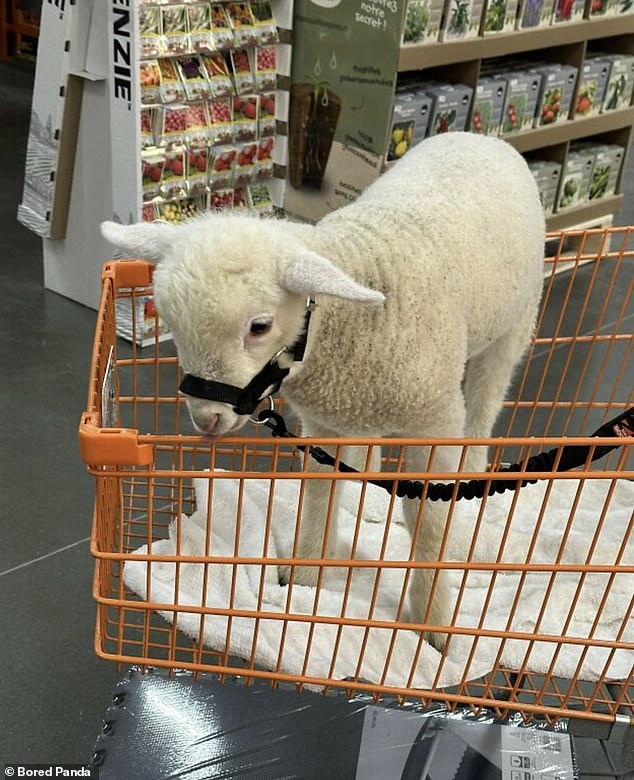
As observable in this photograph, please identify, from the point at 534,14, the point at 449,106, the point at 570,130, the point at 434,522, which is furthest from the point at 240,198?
the point at 434,522

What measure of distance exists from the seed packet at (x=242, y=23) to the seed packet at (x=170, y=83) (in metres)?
0.24

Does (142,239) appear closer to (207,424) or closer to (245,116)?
(207,424)

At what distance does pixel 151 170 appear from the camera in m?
2.87

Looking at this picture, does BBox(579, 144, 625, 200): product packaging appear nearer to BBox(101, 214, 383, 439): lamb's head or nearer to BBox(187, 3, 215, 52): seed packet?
BBox(187, 3, 215, 52): seed packet

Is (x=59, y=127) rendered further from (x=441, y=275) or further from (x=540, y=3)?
(x=441, y=275)

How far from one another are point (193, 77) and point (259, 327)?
2.05 meters

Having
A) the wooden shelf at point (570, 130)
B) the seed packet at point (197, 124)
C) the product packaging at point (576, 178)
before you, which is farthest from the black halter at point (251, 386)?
the product packaging at point (576, 178)

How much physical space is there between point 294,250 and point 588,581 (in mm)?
935

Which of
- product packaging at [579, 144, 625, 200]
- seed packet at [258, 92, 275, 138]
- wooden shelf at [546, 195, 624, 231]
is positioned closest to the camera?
seed packet at [258, 92, 275, 138]

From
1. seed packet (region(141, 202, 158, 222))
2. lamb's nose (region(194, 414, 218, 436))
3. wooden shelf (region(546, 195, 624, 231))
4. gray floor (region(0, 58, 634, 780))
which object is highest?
lamb's nose (region(194, 414, 218, 436))

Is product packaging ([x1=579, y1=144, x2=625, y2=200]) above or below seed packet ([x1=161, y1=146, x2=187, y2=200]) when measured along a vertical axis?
below

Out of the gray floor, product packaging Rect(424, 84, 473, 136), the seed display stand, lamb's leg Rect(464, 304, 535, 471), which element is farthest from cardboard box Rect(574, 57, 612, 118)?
lamb's leg Rect(464, 304, 535, 471)

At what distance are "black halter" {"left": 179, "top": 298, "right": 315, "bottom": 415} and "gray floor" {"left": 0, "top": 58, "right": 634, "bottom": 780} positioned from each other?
2.71 ft

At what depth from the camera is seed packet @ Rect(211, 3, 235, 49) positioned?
115 inches
